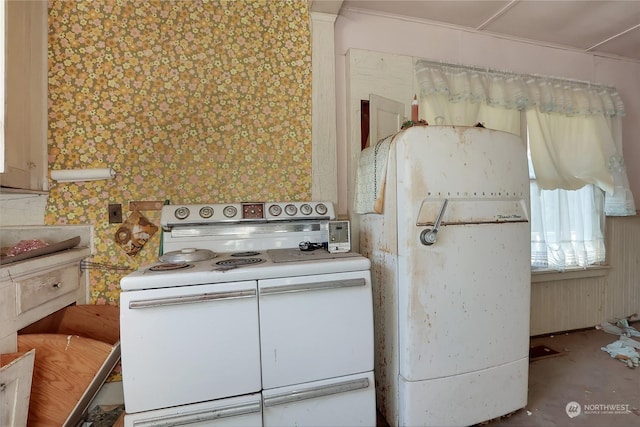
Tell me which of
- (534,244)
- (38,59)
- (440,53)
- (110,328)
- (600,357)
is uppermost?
(440,53)

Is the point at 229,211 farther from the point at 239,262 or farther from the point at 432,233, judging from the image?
the point at 432,233

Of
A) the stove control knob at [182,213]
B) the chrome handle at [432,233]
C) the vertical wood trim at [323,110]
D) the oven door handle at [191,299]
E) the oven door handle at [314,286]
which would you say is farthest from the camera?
the vertical wood trim at [323,110]

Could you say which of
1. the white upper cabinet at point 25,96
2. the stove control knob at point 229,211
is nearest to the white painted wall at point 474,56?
the stove control knob at point 229,211

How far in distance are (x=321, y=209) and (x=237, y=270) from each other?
791 millimetres

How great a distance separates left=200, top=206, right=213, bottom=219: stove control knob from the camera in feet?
5.67

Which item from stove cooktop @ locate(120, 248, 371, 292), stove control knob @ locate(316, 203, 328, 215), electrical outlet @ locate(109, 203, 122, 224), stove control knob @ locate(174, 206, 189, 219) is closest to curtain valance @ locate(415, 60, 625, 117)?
stove control knob @ locate(316, 203, 328, 215)

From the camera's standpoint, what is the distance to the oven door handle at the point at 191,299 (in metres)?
1.11

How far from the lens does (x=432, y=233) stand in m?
1.37

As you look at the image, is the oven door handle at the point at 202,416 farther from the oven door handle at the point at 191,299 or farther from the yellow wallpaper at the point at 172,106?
the yellow wallpaper at the point at 172,106

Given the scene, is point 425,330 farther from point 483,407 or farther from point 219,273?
point 219,273

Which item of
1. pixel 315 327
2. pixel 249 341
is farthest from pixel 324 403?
pixel 249 341

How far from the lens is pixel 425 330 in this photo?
1400 millimetres

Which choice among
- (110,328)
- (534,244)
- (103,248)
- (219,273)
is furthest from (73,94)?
(534,244)

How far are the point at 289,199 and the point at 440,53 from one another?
1.72 metres
